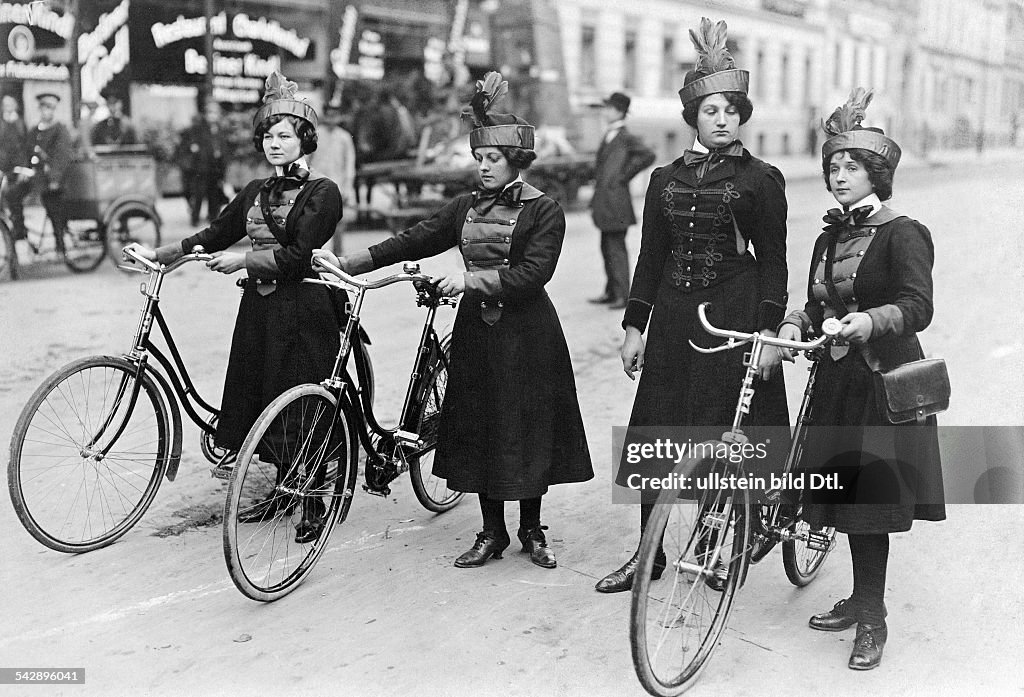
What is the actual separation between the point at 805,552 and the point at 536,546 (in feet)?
3.53

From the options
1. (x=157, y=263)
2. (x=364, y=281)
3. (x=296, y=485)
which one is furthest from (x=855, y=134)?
(x=157, y=263)

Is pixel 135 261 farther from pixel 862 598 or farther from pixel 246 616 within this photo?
pixel 862 598

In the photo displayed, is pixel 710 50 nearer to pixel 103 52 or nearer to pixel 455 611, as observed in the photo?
pixel 455 611

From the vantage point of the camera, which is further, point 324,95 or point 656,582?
point 324,95

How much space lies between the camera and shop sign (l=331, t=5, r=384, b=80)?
19.2 metres

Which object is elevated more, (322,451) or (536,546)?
(322,451)

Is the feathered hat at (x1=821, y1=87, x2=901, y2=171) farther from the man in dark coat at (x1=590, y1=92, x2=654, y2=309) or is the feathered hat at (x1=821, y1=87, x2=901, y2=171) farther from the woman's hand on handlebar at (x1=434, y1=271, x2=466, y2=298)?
the man in dark coat at (x1=590, y1=92, x2=654, y2=309)

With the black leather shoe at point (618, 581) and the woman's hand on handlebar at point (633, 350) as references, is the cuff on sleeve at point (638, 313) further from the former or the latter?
the black leather shoe at point (618, 581)

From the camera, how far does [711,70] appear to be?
3729mm

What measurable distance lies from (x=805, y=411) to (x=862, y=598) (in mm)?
650

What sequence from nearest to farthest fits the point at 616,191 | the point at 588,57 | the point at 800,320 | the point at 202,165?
the point at 800,320 → the point at 616,191 → the point at 202,165 → the point at 588,57

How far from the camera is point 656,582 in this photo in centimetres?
387

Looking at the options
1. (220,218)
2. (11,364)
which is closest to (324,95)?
(11,364)

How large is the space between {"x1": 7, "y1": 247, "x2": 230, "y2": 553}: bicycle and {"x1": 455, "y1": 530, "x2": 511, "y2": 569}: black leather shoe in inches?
45.2
